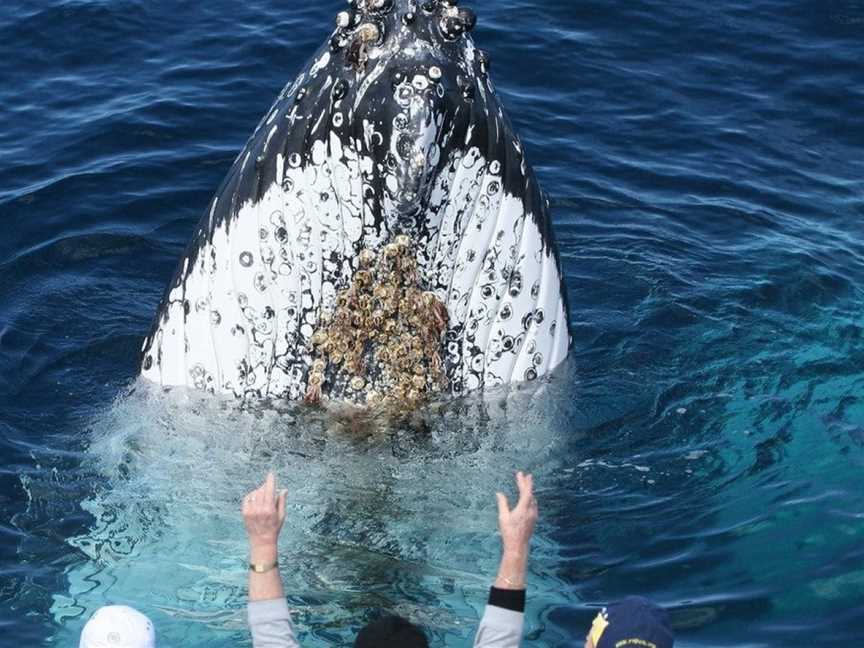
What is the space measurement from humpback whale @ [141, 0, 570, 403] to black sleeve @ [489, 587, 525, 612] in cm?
259

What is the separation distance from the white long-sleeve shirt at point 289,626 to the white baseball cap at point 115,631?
456 millimetres

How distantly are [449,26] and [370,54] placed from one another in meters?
0.43

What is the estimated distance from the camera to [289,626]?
239 inches

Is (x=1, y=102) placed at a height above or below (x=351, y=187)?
below

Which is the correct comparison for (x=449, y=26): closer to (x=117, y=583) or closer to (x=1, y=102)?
(x=117, y=583)

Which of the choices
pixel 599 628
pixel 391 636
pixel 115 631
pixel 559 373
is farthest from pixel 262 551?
pixel 559 373

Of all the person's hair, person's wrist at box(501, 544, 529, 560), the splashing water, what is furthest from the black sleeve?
the splashing water

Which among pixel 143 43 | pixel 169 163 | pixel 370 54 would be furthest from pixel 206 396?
pixel 143 43

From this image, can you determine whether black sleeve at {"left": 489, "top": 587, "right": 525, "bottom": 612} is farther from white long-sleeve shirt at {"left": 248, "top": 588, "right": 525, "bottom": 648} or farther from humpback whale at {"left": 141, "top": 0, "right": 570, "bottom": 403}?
humpback whale at {"left": 141, "top": 0, "right": 570, "bottom": 403}

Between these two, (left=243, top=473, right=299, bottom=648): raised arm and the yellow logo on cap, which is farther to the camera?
(left=243, top=473, right=299, bottom=648): raised arm

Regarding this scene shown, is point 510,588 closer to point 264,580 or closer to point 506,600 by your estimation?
point 506,600

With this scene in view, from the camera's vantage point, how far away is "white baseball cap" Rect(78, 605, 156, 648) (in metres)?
6.09

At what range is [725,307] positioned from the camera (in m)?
12.2

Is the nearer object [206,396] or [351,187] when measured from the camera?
[351,187]
